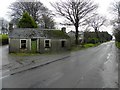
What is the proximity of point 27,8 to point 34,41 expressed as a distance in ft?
94.0

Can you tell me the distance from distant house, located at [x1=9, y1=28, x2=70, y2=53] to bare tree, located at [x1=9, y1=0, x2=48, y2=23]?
23429 millimetres

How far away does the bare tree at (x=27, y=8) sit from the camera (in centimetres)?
6281

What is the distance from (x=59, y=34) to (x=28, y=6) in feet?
82.3

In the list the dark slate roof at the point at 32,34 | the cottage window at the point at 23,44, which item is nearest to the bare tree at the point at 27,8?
the dark slate roof at the point at 32,34

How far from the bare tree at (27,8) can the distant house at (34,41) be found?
76.9 feet

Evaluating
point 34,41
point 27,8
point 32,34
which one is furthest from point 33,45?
point 27,8

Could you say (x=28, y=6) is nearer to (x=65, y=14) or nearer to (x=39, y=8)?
(x=39, y=8)

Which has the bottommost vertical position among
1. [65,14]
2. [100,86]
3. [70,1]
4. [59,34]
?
[100,86]

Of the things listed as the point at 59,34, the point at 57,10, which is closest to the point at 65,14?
the point at 57,10

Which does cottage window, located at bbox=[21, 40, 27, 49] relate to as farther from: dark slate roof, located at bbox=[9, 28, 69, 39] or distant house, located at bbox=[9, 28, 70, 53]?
dark slate roof, located at bbox=[9, 28, 69, 39]

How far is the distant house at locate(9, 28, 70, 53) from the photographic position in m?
36.1

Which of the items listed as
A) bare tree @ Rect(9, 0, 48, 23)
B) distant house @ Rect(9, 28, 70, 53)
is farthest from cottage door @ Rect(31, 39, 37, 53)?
bare tree @ Rect(9, 0, 48, 23)

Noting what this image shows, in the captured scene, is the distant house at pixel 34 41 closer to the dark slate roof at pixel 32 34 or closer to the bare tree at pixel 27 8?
the dark slate roof at pixel 32 34

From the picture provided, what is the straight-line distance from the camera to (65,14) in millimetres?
52406
